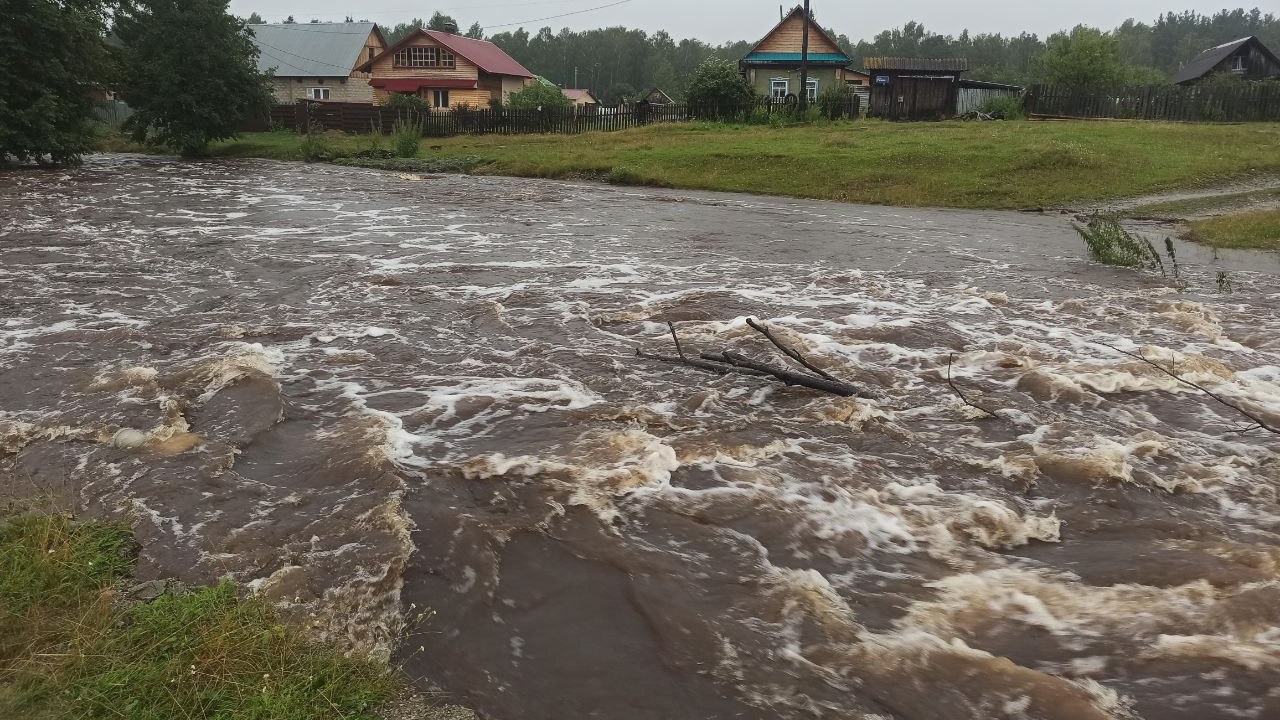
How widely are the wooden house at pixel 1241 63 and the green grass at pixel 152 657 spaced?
58.4 m

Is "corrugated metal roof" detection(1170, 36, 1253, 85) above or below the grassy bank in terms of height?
above

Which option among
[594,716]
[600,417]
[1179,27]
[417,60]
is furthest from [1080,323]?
[1179,27]

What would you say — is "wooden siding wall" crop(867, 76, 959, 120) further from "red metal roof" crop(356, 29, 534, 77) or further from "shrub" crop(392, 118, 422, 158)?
"red metal roof" crop(356, 29, 534, 77)

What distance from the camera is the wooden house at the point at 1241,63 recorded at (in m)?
49.6

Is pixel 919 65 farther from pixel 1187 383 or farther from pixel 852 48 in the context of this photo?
pixel 852 48

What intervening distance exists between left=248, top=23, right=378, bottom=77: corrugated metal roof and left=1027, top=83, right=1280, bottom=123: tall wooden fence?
154 feet

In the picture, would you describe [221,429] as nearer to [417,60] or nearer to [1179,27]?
[417,60]

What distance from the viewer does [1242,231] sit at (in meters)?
15.9

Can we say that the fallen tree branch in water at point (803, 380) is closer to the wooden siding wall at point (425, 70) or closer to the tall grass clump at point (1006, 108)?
the tall grass clump at point (1006, 108)

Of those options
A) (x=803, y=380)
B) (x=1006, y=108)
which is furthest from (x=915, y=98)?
(x=803, y=380)

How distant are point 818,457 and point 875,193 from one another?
18.4 metres

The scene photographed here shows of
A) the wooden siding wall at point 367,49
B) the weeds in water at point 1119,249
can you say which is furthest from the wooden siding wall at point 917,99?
the wooden siding wall at point 367,49

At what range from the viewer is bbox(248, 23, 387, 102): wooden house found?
6191 cm

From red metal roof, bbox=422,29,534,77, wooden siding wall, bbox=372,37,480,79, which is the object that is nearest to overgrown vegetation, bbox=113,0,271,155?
wooden siding wall, bbox=372,37,480,79
